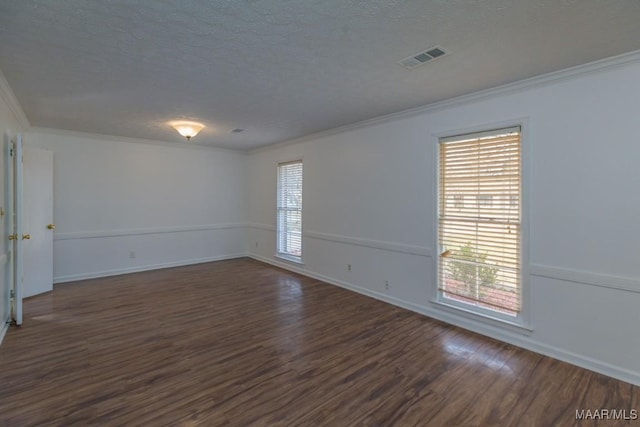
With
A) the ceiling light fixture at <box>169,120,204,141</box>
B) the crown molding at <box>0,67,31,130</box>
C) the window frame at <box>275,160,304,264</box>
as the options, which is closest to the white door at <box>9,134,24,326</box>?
the crown molding at <box>0,67,31,130</box>

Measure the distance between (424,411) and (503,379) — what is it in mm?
854

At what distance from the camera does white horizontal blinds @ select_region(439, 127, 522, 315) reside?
310 centimetres

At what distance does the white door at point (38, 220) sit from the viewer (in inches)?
171

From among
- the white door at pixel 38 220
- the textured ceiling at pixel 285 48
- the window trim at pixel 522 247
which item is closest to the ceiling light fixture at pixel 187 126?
the textured ceiling at pixel 285 48

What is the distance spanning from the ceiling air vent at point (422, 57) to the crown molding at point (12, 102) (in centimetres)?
360

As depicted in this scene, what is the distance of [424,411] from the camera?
2096mm

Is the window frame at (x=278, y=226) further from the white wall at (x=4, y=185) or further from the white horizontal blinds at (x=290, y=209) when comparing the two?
the white wall at (x=4, y=185)

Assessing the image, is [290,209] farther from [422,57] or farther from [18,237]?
[422,57]

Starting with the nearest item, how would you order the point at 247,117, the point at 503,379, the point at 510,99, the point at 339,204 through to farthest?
the point at 503,379 → the point at 510,99 → the point at 247,117 → the point at 339,204

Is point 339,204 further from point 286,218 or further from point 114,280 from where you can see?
point 114,280

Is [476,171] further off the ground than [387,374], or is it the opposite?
[476,171]

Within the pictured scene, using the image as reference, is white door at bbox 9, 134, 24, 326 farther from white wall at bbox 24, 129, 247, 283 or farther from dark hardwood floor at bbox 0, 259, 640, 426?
white wall at bbox 24, 129, 247, 283

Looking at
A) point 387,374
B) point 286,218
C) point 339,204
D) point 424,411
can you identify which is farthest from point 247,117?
point 424,411

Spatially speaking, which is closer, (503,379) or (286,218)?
(503,379)
